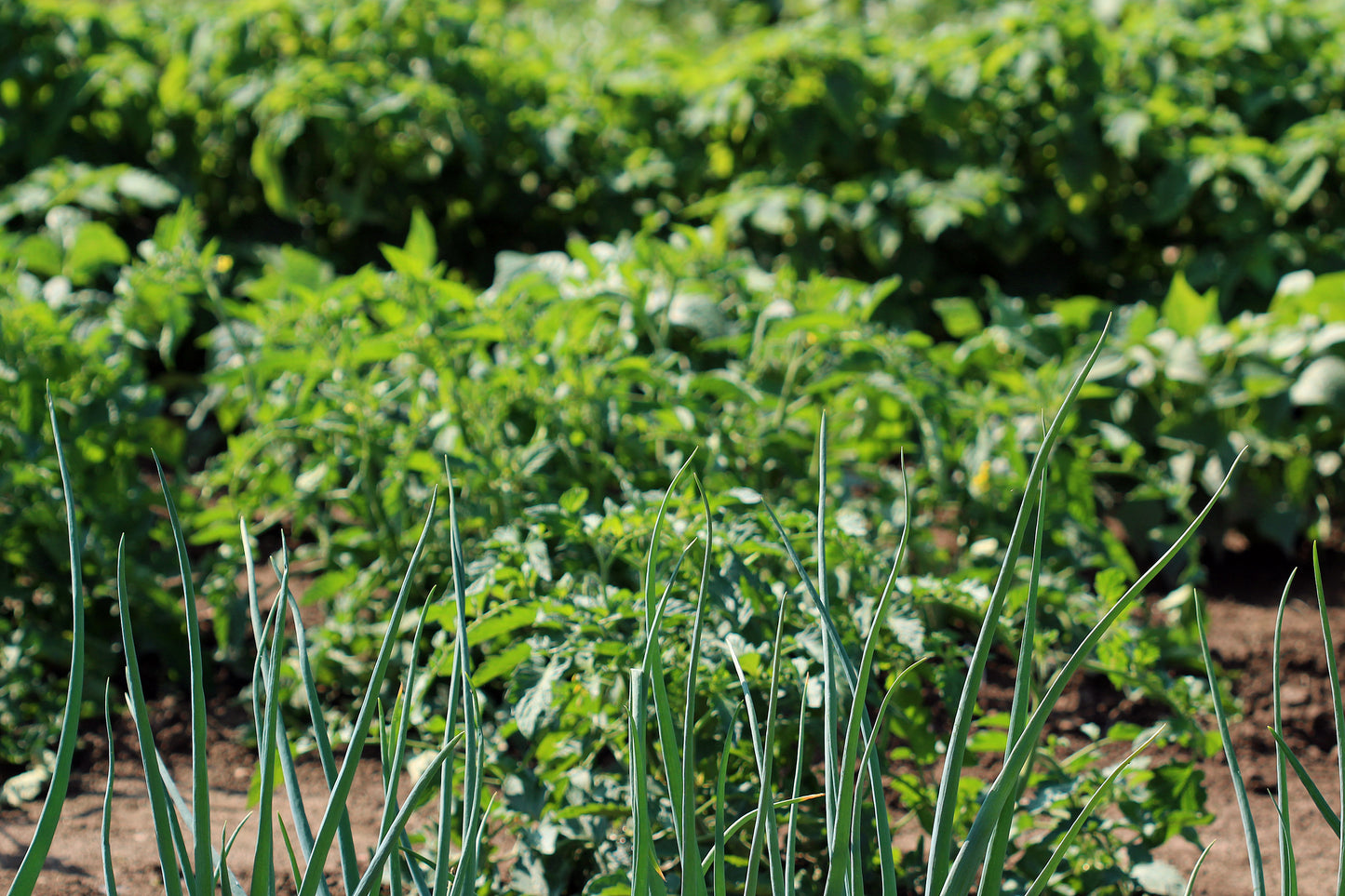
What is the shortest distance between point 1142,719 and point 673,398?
998mm

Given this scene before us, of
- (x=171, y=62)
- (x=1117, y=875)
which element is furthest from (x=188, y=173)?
(x=1117, y=875)

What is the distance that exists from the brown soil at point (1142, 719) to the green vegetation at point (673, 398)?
105 millimetres

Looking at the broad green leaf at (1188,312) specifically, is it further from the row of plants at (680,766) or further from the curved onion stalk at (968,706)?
the curved onion stalk at (968,706)

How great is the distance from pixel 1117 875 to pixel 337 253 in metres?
2.77

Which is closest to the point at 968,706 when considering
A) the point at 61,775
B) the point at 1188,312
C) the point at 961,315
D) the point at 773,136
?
the point at 61,775

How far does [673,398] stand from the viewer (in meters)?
1.80

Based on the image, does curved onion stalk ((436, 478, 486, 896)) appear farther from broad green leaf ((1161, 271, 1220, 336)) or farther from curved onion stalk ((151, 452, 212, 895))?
broad green leaf ((1161, 271, 1220, 336))

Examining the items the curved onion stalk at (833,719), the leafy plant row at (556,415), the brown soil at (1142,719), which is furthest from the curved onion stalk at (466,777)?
the brown soil at (1142,719)

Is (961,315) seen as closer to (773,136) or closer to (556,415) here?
(773,136)

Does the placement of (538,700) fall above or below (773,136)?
below

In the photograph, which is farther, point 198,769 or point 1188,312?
point 1188,312

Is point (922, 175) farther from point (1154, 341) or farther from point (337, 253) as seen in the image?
point (337, 253)

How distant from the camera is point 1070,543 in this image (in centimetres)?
193

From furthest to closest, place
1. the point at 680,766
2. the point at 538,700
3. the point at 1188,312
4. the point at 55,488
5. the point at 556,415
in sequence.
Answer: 1. the point at 1188,312
2. the point at 55,488
3. the point at 556,415
4. the point at 538,700
5. the point at 680,766
